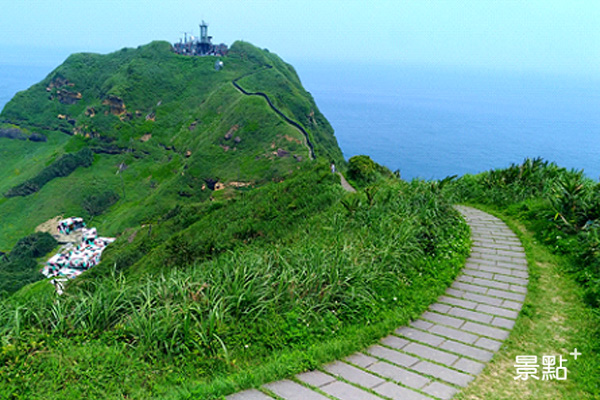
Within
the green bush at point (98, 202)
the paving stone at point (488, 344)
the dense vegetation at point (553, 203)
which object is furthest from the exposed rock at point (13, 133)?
the paving stone at point (488, 344)

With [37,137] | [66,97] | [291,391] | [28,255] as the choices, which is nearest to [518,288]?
[291,391]

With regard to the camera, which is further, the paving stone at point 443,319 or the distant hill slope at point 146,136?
the distant hill slope at point 146,136

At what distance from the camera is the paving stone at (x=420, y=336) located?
12.9 ft

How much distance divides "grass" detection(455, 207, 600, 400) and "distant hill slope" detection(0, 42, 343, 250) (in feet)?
165

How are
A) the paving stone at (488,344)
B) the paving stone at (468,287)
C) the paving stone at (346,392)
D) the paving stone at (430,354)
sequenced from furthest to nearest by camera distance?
the paving stone at (468,287) < the paving stone at (488,344) < the paving stone at (430,354) < the paving stone at (346,392)

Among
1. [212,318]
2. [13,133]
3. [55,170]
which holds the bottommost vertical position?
[55,170]

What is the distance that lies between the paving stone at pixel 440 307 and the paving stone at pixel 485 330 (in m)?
0.33

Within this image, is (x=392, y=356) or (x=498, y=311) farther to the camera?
(x=498, y=311)

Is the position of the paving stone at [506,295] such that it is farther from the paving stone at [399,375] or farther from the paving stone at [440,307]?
the paving stone at [399,375]

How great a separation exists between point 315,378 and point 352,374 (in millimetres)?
303

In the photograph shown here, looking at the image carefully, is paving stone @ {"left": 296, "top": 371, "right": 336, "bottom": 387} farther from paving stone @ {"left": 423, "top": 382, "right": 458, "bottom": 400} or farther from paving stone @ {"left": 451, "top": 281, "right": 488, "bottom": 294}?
paving stone @ {"left": 451, "top": 281, "right": 488, "bottom": 294}

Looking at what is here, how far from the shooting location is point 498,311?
15.0 ft

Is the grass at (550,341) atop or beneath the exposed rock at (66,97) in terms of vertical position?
atop

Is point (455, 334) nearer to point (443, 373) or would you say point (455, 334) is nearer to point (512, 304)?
point (443, 373)
